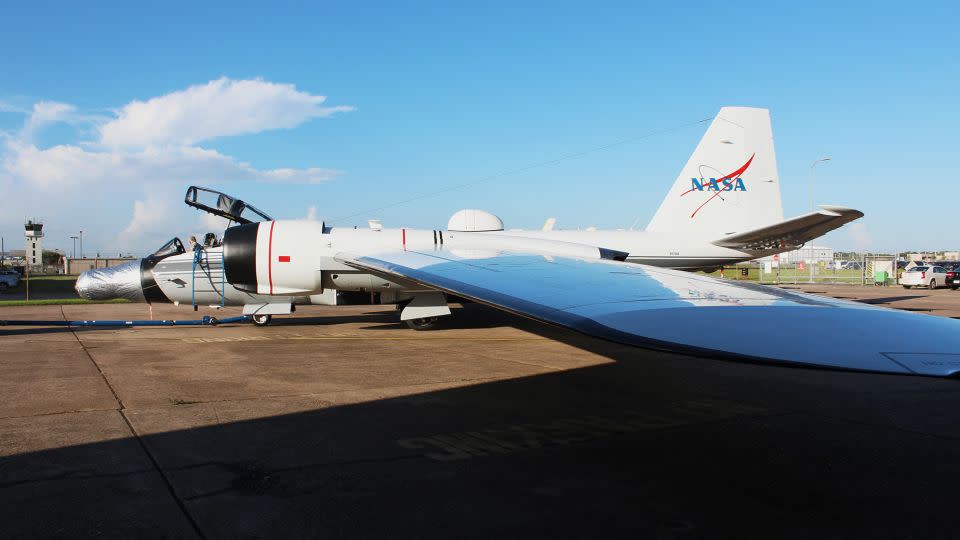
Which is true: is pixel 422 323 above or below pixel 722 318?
below

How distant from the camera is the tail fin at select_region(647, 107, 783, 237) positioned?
16562 mm

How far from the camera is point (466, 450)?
5.26 metres

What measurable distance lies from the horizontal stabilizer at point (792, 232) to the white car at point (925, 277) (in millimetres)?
31691

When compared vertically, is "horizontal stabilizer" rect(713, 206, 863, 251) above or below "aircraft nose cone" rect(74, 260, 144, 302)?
above

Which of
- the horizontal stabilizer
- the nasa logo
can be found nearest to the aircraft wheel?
the horizontal stabilizer

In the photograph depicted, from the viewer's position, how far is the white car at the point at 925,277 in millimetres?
39062

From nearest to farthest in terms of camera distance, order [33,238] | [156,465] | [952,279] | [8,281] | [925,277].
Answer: [156,465]
[952,279]
[925,277]
[8,281]
[33,238]

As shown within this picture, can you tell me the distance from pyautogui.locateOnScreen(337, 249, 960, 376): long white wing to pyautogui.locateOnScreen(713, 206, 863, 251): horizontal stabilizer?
7.02m

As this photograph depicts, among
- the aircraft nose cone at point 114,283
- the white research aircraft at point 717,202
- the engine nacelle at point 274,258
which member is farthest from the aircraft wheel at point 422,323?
the aircraft nose cone at point 114,283

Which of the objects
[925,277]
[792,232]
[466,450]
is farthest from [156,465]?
[925,277]

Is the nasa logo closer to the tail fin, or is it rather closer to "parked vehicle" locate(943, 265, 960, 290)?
the tail fin

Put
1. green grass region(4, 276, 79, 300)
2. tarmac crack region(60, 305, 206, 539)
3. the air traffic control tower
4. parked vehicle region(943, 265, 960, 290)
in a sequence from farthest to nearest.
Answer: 1. the air traffic control tower
2. parked vehicle region(943, 265, 960, 290)
3. green grass region(4, 276, 79, 300)
4. tarmac crack region(60, 305, 206, 539)

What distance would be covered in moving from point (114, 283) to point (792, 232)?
16059mm

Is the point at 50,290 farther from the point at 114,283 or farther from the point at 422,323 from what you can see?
the point at 422,323
